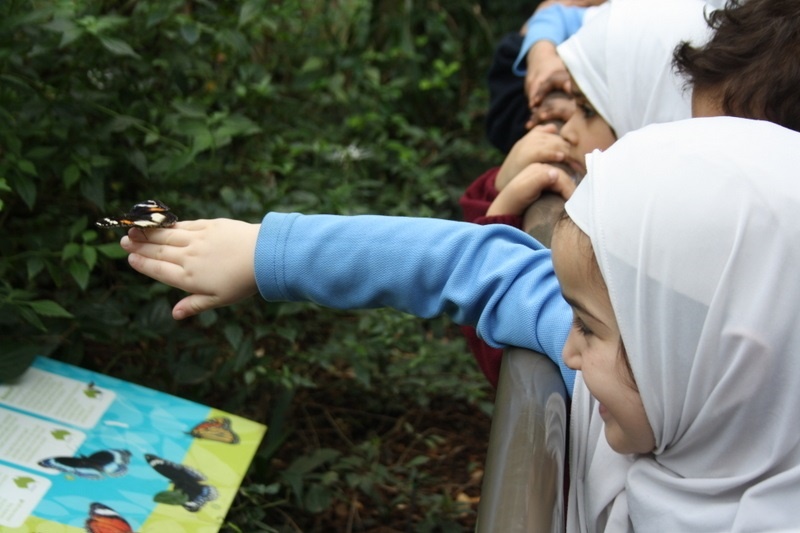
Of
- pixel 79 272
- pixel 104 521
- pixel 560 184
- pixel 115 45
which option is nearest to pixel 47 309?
pixel 79 272

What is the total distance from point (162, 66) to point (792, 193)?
1.80 m

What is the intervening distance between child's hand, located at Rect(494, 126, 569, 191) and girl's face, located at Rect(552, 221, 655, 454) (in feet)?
2.42

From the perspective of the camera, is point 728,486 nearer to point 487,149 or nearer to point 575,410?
point 575,410

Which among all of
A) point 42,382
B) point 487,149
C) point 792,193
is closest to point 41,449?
point 42,382

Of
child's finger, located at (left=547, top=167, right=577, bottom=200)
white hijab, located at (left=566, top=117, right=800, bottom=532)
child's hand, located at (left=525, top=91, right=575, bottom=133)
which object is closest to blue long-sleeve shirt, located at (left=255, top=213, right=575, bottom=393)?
white hijab, located at (left=566, top=117, right=800, bottom=532)

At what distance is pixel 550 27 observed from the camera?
108 inches

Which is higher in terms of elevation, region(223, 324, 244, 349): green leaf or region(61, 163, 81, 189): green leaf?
region(61, 163, 81, 189): green leaf

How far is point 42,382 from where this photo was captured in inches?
68.2

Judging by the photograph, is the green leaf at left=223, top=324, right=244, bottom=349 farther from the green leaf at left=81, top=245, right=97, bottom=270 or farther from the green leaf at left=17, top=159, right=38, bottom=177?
the green leaf at left=17, top=159, right=38, bottom=177

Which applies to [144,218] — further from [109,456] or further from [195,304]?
[109,456]

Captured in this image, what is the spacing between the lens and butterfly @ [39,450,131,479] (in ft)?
5.10

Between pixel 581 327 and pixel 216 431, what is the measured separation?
80 centimetres

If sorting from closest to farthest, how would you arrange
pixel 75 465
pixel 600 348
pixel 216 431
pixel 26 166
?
pixel 600 348
pixel 75 465
pixel 216 431
pixel 26 166

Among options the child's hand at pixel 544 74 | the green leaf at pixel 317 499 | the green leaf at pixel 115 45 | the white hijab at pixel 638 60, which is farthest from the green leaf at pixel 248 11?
the green leaf at pixel 317 499
